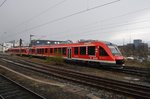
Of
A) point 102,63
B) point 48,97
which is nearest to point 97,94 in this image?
point 48,97

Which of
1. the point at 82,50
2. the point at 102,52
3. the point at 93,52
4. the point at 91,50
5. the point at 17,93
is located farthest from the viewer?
the point at 82,50

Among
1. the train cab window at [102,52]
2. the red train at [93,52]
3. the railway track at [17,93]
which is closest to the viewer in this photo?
the railway track at [17,93]

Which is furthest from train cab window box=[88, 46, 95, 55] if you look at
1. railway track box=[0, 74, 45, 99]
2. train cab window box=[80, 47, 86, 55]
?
railway track box=[0, 74, 45, 99]

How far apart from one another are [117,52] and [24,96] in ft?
41.7

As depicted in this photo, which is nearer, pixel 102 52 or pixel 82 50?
pixel 102 52

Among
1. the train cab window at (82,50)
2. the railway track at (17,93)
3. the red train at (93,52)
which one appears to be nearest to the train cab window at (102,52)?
the red train at (93,52)

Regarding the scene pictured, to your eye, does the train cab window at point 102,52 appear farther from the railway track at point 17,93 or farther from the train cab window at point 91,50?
the railway track at point 17,93

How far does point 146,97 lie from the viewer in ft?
28.5

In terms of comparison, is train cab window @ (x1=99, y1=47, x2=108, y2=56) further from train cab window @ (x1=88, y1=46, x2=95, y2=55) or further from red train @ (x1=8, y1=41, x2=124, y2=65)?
train cab window @ (x1=88, y1=46, x2=95, y2=55)

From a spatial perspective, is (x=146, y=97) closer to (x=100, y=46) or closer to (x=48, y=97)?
(x=48, y=97)

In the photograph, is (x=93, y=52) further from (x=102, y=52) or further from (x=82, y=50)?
(x=82, y=50)

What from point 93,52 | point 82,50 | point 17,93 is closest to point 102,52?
point 93,52

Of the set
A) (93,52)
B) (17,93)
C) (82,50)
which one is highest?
(82,50)

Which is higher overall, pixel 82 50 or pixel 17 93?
pixel 82 50
